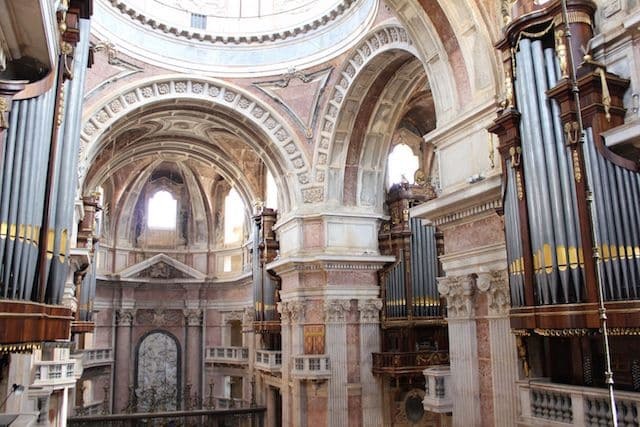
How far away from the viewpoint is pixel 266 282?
2172cm

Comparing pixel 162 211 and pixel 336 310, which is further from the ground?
pixel 162 211

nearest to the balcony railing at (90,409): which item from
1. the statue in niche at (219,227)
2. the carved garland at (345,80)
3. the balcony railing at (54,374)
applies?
the statue in niche at (219,227)

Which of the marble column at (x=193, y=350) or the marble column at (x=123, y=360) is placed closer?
the marble column at (x=123, y=360)

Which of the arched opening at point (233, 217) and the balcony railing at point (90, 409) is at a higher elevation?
the arched opening at point (233, 217)

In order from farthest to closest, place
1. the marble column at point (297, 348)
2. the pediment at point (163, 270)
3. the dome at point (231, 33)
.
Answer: the pediment at point (163, 270) → the dome at point (231, 33) → the marble column at point (297, 348)

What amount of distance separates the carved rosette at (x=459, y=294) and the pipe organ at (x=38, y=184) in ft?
20.0

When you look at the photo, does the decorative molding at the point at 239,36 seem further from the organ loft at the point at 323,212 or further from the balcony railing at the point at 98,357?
the balcony railing at the point at 98,357

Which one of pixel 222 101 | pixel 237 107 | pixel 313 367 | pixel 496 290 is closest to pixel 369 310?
pixel 313 367

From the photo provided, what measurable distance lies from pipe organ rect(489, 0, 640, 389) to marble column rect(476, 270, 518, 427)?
690 mm

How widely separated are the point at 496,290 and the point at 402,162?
489 inches

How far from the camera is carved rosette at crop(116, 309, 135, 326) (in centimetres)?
2827

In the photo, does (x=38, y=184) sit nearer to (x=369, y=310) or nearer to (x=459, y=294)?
(x=459, y=294)

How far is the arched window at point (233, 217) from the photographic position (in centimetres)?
2946

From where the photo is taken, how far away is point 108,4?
1716 cm
